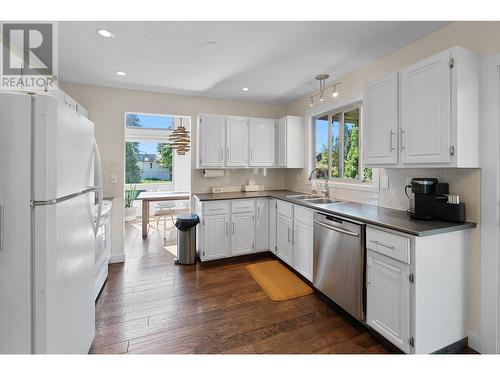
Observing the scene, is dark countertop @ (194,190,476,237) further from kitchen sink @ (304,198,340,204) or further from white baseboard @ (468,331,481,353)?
white baseboard @ (468,331,481,353)

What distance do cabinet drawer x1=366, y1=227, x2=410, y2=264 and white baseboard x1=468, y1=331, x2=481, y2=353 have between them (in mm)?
861

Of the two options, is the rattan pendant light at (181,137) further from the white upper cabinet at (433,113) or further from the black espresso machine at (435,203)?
the black espresso machine at (435,203)

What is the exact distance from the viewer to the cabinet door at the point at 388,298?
1.64 meters

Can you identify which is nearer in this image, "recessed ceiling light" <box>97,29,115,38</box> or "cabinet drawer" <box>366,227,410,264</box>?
"cabinet drawer" <box>366,227,410,264</box>

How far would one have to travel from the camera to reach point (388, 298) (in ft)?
5.76

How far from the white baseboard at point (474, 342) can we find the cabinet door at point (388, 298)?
62 cm

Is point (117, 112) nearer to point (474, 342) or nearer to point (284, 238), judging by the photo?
point (284, 238)

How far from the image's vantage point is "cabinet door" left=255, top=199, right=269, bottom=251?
11.9 ft

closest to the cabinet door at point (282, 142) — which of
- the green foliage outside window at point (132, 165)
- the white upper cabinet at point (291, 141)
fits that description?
the white upper cabinet at point (291, 141)

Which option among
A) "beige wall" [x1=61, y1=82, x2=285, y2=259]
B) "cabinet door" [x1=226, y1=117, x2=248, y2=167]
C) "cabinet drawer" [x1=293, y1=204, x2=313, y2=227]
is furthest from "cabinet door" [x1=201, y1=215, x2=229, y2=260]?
"cabinet drawer" [x1=293, y1=204, x2=313, y2=227]

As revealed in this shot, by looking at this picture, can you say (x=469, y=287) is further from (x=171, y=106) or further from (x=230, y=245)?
(x=171, y=106)

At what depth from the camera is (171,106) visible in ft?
12.4

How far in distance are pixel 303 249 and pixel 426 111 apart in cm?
180
